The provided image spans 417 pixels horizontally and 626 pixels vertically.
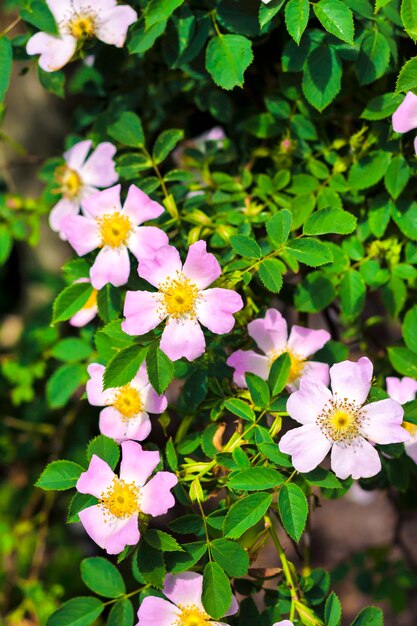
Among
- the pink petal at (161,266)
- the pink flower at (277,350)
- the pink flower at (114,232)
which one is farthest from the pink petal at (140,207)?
the pink flower at (277,350)

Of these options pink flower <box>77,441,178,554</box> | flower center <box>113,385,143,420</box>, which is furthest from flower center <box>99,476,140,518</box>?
flower center <box>113,385,143,420</box>

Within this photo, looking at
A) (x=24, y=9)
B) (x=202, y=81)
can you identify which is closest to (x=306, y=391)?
(x=202, y=81)

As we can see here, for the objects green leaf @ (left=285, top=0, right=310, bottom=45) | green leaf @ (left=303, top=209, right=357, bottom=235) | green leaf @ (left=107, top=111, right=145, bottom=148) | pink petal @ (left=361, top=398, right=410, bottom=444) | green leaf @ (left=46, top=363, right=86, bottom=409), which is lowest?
green leaf @ (left=46, top=363, right=86, bottom=409)

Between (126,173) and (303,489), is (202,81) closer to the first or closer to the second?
(126,173)

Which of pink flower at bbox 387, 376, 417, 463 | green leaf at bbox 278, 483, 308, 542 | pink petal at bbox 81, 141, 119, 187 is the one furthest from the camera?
pink petal at bbox 81, 141, 119, 187

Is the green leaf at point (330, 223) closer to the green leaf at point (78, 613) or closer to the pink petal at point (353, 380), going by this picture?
the pink petal at point (353, 380)

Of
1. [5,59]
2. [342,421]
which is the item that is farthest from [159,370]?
[5,59]

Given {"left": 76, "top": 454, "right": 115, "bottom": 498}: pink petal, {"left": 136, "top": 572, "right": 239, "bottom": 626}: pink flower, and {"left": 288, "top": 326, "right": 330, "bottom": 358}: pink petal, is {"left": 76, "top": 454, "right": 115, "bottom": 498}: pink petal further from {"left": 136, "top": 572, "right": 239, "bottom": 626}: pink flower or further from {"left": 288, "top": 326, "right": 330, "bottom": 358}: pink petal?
{"left": 288, "top": 326, "right": 330, "bottom": 358}: pink petal
